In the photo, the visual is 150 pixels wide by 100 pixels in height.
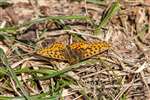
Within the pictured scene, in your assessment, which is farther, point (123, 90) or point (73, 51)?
point (73, 51)

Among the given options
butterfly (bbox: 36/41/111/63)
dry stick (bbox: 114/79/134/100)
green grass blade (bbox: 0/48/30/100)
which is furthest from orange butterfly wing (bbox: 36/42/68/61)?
dry stick (bbox: 114/79/134/100)

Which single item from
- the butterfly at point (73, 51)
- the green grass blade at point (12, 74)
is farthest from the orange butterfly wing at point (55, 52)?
the green grass blade at point (12, 74)

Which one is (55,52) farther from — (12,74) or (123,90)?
(123,90)

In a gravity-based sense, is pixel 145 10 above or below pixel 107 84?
above

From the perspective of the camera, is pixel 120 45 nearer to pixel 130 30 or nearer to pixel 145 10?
pixel 130 30

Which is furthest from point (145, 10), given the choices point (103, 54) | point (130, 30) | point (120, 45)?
point (103, 54)

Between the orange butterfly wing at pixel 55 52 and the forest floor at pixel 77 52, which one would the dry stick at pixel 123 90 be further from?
the orange butterfly wing at pixel 55 52

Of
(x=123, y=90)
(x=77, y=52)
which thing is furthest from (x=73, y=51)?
(x=123, y=90)

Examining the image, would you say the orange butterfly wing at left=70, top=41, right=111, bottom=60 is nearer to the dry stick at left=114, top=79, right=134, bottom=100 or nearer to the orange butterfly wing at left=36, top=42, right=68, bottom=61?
the orange butterfly wing at left=36, top=42, right=68, bottom=61
